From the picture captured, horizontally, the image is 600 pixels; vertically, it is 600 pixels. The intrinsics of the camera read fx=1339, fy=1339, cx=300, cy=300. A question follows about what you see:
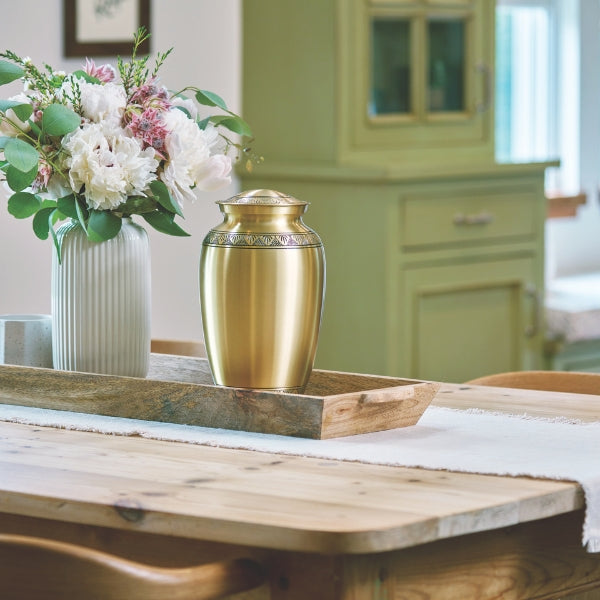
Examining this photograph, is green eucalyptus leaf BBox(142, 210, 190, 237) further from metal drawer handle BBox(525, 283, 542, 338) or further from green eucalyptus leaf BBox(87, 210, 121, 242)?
metal drawer handle BBox(525, 283, 542, 338)

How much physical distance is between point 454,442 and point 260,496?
356 millimetres

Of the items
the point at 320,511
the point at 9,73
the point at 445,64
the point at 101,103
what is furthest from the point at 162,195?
the point at 445,64

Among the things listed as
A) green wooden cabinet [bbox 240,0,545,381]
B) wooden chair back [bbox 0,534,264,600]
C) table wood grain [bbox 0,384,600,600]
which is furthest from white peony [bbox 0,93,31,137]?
green wooden cabinet [bbox 240,0,545,381]

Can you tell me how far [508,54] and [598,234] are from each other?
2.72ft

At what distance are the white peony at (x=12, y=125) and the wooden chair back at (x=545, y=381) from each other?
2.81ft

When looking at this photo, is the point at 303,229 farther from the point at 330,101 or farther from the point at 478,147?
the point at 478,147

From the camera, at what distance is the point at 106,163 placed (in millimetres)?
1810

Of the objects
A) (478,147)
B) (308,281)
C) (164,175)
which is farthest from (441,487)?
(478,147)

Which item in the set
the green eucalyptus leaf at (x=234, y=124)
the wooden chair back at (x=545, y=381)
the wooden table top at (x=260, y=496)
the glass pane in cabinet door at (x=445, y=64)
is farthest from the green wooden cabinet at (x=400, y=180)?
the wooden table top at (x=260, y=496)

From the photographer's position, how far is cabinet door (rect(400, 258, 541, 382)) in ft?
12.5

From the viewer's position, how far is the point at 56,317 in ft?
6.23

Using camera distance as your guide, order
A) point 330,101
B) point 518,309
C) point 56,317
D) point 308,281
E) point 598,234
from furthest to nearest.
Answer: point 598,234 → point 518,309 → point 330,101 → point 56,317 → point 308,281

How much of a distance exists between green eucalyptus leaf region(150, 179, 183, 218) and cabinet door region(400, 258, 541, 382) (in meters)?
1.93

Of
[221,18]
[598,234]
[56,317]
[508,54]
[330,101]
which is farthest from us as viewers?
[598,234]
